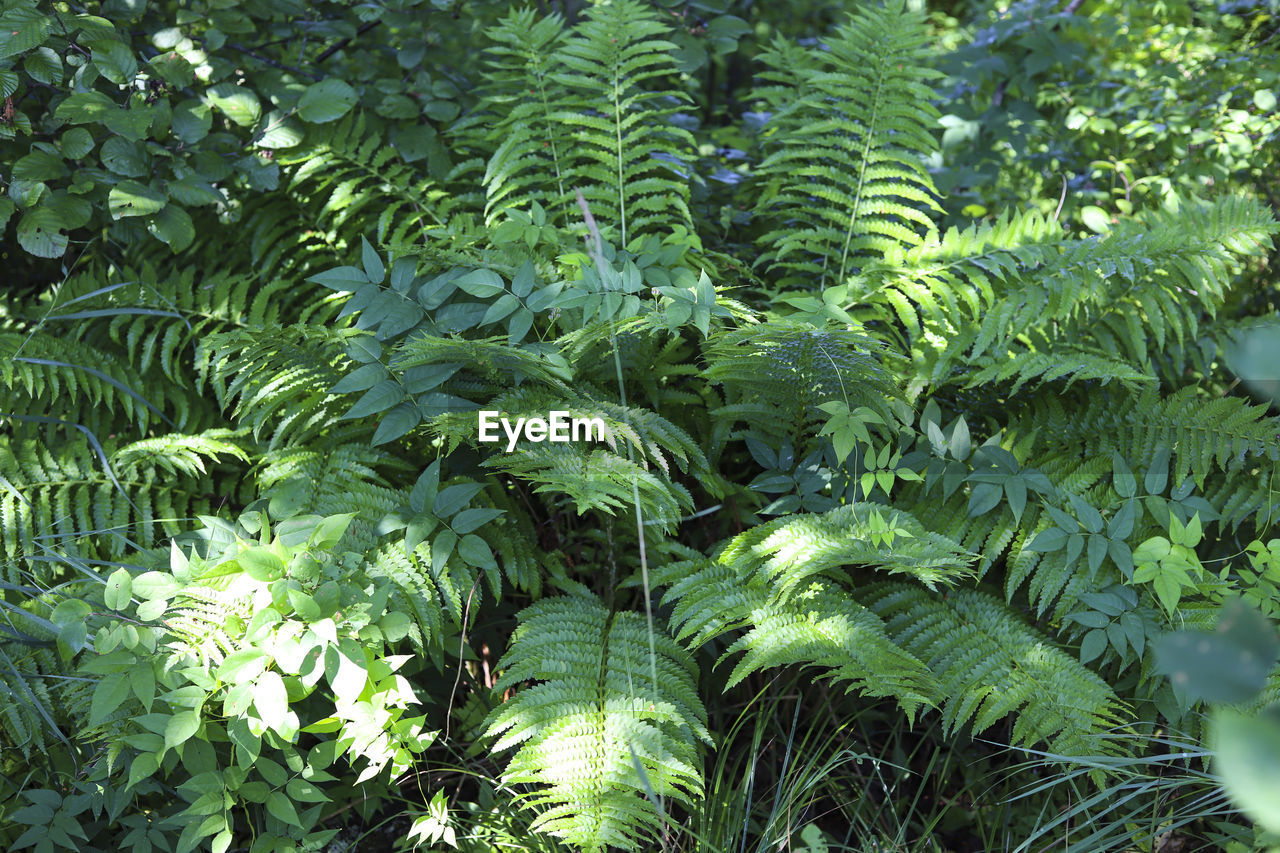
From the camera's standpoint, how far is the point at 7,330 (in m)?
2.06

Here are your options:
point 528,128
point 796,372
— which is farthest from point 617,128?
point 796,372

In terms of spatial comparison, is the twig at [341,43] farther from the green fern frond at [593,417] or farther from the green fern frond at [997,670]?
the green fern frond at [997,670]

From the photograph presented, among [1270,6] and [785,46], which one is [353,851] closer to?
[785,46]

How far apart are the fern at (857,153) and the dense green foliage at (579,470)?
17mm

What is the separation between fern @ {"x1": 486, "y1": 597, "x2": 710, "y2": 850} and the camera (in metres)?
1.27

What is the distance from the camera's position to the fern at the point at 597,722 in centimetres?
127

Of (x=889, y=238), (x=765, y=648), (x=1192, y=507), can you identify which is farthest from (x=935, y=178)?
(x=765, y=648)

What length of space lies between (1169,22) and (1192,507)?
8.54ft

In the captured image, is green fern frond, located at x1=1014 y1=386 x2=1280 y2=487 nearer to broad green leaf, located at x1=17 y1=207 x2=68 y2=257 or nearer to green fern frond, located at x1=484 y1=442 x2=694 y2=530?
green fern frond, located at x1=484 y1=442 x2=694 y2=530

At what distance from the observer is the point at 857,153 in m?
2.35

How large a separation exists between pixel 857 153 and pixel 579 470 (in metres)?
1.38

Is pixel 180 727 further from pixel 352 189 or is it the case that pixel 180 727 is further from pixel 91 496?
pixel 352 189

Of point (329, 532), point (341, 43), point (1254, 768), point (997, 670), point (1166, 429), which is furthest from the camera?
point (341, 43)

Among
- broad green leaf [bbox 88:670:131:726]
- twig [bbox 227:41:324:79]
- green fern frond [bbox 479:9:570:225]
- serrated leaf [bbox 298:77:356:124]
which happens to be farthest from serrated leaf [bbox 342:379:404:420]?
twig [bbox 227:41:324:79]
